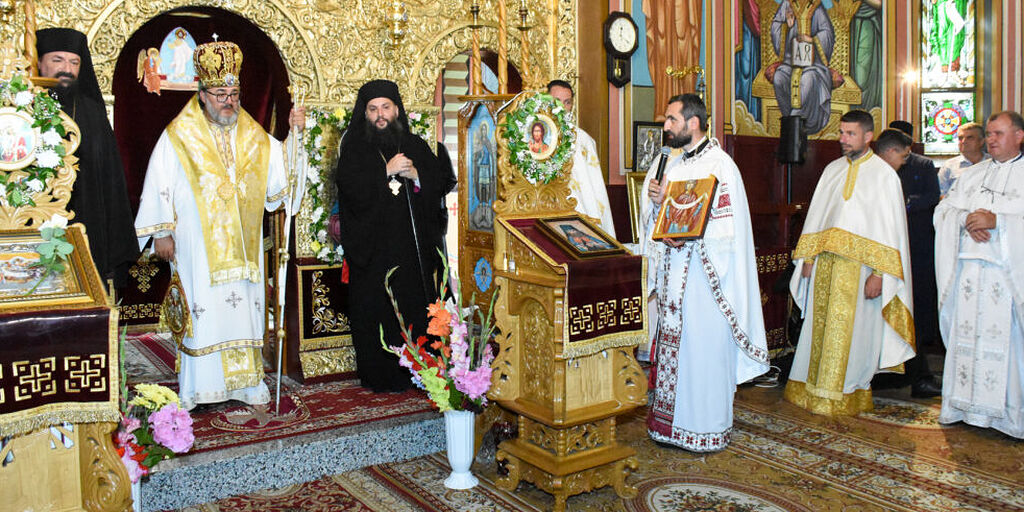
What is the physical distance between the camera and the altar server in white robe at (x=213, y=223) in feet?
15.2

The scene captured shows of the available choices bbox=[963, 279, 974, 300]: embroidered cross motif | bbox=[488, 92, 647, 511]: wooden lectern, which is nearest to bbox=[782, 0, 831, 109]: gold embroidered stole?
bbox=[963, 279, 974, 300]: embroidered cross motif

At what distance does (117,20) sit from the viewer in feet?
16.3

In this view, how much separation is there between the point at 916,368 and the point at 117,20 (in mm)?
6010

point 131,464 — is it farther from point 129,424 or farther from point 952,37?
point 952,37

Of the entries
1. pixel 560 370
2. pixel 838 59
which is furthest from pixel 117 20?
pixel 838 59

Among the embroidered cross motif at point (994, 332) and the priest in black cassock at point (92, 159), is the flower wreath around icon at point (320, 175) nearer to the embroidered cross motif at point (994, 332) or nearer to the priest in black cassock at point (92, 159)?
the priest in black cassock at point (92, 159)

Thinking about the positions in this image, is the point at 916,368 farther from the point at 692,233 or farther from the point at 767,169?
the point at 692,233

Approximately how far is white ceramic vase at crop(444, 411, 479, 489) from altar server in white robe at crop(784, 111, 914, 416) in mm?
2642

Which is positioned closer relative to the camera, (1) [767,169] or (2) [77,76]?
(2) [77,76]

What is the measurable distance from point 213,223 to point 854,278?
4082mm

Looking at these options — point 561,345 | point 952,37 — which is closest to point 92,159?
point 561,345

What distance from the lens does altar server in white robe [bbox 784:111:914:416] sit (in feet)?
17.5

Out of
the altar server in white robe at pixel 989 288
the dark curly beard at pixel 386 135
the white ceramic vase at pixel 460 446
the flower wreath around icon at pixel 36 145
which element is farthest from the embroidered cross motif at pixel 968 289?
the flower wreath around icon at pixel 36 145

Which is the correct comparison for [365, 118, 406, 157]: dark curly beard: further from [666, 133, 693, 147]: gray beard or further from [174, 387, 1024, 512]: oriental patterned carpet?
[174, 387, 1024, 512]: oriental patterned carpet
